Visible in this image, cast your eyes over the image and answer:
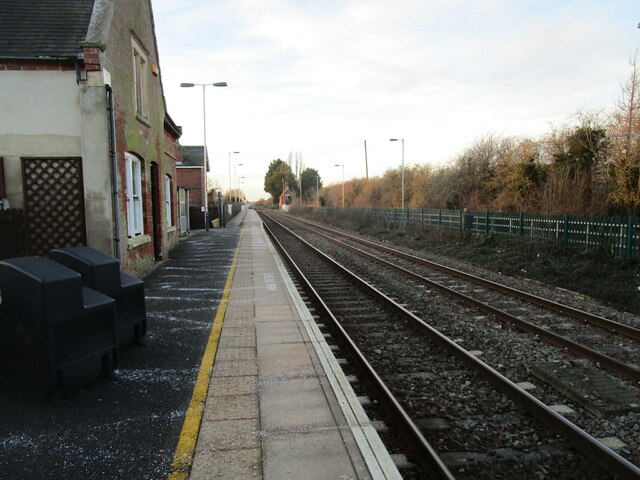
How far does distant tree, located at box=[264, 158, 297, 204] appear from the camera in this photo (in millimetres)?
116812

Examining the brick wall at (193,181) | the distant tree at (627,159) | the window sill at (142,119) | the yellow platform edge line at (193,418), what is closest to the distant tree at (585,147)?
the distant tree at (627,159)

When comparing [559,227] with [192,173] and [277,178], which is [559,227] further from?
[277,178]

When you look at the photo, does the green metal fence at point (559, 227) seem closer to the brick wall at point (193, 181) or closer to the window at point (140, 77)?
the window at point (140, 77)

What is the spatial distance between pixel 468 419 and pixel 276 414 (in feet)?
5.88

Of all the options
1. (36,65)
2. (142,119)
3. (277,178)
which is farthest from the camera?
(277,178)

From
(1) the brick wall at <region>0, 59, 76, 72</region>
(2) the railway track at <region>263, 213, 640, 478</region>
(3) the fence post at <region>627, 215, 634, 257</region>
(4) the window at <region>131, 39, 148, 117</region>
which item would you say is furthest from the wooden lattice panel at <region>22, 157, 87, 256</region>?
(3) the fence post at <region>627, 215, 634, 257</region>

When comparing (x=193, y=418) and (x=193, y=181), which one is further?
(x=193, y=181)

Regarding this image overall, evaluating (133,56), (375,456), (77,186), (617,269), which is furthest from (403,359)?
(133,56)

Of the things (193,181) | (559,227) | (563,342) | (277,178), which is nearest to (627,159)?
(559,227)

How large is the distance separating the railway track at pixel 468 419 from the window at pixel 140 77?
30.2 ft

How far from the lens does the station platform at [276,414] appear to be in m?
3.21

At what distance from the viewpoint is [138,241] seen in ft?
36.8

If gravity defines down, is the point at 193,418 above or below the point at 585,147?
below

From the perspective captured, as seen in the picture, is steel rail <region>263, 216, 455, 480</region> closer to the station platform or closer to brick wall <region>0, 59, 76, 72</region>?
the station platform
